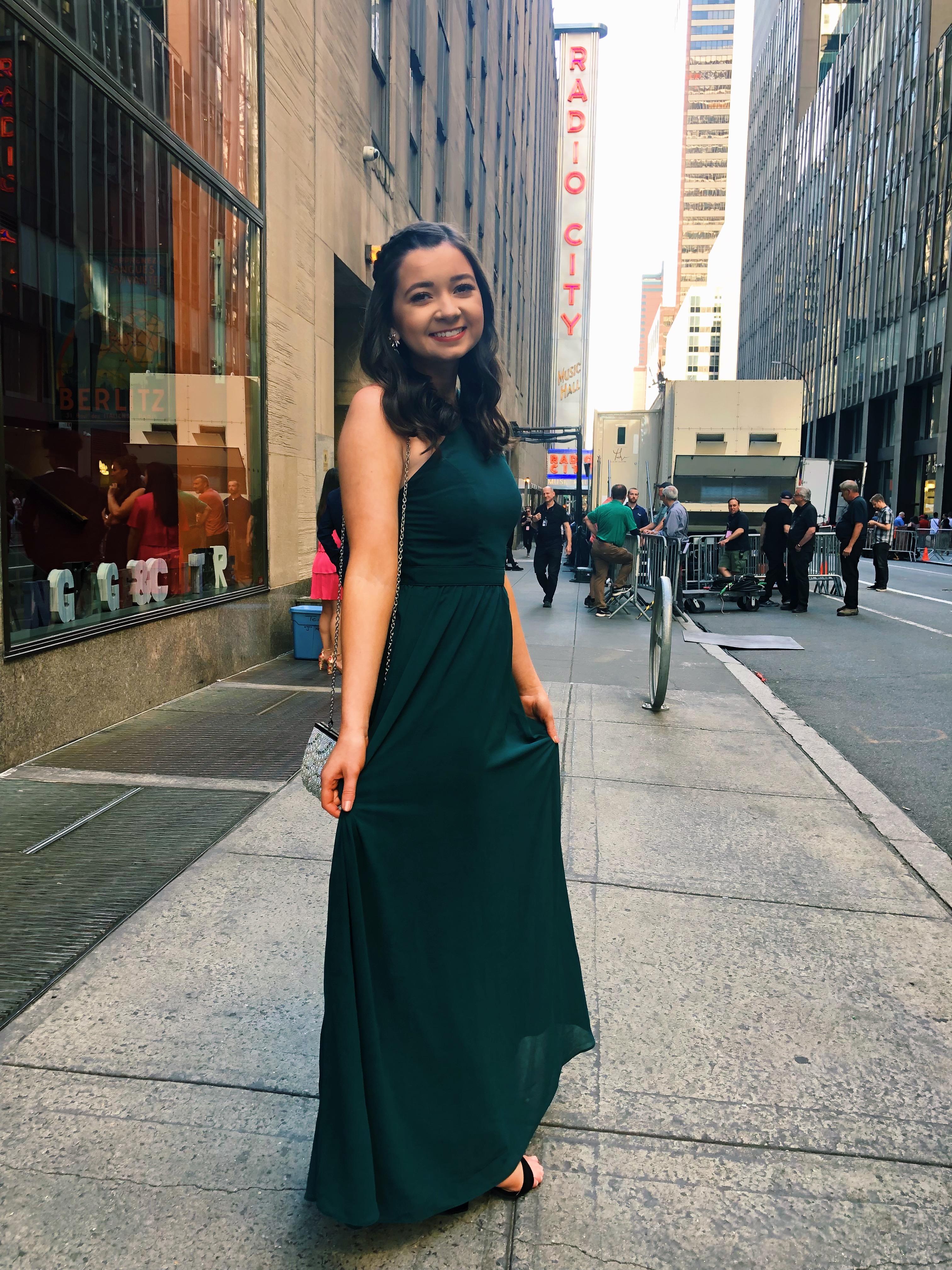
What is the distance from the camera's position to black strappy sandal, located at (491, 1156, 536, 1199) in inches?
83.7

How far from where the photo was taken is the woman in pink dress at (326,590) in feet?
26.1

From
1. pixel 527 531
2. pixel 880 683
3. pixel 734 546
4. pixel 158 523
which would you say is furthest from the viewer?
pixel 527 531

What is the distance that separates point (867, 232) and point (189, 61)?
186 feet

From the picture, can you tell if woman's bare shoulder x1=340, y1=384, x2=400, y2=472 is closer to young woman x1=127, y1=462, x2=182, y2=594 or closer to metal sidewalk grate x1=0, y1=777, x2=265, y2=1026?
metal sidewalk grate x1=0, y1=777, x2=265, y2=1026

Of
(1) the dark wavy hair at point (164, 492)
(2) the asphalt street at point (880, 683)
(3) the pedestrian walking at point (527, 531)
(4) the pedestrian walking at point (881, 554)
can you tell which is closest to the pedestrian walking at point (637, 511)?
(2) the asphalt street at point (880, 683)

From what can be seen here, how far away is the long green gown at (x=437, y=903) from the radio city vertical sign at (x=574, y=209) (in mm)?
74887

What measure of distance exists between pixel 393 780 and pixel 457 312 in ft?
3.29

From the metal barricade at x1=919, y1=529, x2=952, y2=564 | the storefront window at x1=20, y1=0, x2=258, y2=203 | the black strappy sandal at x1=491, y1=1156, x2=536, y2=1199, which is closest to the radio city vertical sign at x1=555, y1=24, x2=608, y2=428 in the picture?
the metal barricade at x1=919, y1=529, x2=952, y2=564

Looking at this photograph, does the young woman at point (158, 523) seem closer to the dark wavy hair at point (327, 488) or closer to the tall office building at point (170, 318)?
the tall office building at point (170, 318)

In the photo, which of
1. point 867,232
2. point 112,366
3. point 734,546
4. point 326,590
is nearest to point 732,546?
point 734,546

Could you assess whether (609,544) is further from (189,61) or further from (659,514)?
(189,61)

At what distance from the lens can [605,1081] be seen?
8.57ft

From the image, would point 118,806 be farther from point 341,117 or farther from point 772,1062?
point 341,117

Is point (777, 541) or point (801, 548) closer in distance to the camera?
point (801, 548)
